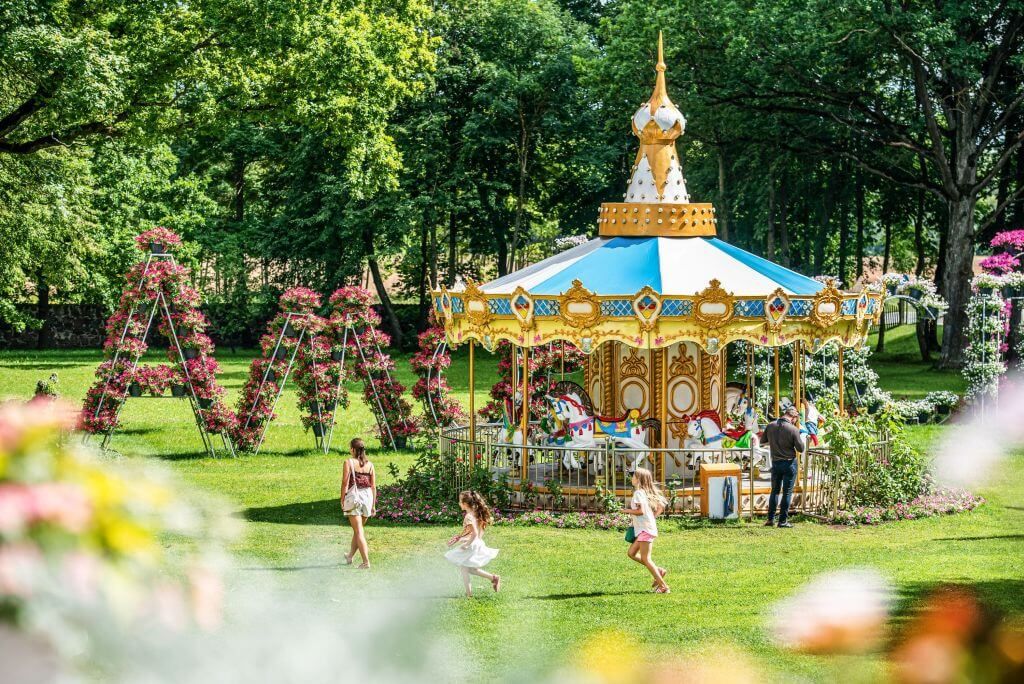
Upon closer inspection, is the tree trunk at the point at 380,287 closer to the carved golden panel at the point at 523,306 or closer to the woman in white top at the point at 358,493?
the carved golden panel at the point at 523,306

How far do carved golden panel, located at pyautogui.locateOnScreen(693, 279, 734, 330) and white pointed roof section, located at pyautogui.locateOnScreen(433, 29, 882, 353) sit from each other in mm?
13

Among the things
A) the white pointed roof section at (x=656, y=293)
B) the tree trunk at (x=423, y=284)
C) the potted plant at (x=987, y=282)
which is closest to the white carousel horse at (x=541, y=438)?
the white pointed roof section at (x=656, y=293)

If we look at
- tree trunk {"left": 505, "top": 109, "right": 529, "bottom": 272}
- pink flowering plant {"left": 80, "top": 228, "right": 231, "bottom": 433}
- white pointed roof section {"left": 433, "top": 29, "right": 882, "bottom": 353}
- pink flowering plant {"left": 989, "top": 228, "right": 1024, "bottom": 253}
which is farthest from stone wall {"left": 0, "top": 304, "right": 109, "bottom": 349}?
white pointed roof section {"left": 433, "top": 29, "right": 882, "bottom": 353}

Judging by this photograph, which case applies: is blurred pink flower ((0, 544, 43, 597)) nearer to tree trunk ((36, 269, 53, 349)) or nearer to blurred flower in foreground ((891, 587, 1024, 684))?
blurred flower in foreground ((891, 587, 1024, 684))

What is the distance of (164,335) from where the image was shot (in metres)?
24.0

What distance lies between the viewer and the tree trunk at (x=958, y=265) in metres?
36.3

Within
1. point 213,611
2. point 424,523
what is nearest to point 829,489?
point 424,523

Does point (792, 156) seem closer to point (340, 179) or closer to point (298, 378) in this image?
point (340, 179)

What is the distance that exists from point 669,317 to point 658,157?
3.70 metres

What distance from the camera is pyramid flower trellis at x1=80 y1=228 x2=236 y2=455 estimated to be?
2352cm

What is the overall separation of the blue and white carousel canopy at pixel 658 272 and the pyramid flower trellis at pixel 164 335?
6599 mm

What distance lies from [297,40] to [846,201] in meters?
24.5

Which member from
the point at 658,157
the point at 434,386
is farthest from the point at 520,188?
the point at 658,157

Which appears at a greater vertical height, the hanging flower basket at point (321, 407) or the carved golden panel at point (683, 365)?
the carved golden panel at point (683, 365)
